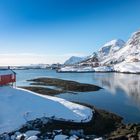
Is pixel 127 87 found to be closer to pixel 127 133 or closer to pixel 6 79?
pixel 6 79

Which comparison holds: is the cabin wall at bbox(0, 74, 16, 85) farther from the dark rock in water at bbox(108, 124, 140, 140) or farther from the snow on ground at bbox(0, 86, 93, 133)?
the dark rock in water at bbox(108, 124, 140, 140)

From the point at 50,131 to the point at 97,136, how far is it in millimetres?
4708

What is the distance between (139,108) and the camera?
133 ft

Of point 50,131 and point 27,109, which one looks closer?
point 50,131

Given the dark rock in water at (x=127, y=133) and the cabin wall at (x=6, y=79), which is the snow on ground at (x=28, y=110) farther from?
the dark rock in water at (x=127, y=133)

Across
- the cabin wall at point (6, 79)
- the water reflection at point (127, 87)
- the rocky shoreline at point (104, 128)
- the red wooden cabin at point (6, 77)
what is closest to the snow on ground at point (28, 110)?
the rocky shoreline at point (104, 128)

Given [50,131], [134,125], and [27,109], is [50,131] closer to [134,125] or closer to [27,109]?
[27,109]

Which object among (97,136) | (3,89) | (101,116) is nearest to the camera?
(97,136)

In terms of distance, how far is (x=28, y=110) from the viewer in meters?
32.0

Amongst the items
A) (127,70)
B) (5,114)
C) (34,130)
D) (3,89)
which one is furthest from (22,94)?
(127,70)

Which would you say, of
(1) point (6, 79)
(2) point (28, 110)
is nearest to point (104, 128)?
(2) point (28, 110)

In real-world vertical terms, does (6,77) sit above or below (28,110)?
above

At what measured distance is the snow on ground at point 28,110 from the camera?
29.3 meters

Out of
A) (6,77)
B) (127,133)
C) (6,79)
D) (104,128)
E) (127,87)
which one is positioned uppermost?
(6,77)
